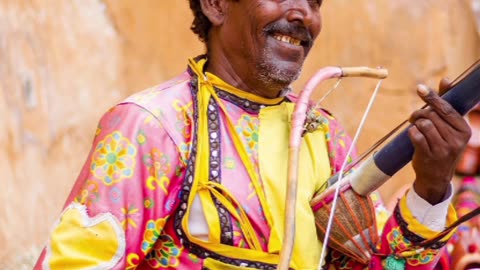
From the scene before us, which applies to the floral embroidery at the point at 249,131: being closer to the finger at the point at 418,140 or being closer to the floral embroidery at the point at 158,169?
the floral embroidery at the point at 158,169

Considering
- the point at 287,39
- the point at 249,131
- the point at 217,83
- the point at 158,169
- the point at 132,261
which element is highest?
the point at 287,39

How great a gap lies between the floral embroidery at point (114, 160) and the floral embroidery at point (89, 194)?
0.08 feet

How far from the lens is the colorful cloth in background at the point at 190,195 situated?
291 cm

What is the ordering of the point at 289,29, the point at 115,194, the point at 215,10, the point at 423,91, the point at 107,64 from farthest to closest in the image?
the point at 107,64, the point at 215,10, the point at 289,29, the point at 115,194, the point at 423,91

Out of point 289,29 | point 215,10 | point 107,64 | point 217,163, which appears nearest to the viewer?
point 217,163

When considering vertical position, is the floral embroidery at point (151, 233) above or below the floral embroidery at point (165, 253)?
above

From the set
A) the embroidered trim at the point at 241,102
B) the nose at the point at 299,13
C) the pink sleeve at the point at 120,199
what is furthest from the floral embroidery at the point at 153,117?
the nose at the point at 299,13

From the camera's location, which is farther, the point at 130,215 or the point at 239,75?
the point at 239,75

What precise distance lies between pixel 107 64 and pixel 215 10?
296cm

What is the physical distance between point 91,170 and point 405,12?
409 cm

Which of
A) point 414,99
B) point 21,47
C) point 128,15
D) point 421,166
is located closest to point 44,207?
point 21,47

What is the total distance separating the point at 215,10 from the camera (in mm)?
3303

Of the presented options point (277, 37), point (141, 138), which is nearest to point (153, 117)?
point (141, 138)

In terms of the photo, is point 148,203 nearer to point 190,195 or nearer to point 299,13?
point 190,195
